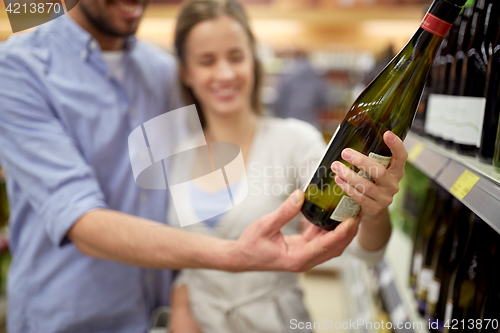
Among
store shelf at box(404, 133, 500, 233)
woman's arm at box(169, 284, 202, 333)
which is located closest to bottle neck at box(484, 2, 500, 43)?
store shelf at box(404, 133, 500, 233)

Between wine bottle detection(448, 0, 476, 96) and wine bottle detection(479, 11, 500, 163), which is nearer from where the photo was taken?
wine bottle detection(479, 11, 500, 163)

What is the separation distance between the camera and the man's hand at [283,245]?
0.55 metres

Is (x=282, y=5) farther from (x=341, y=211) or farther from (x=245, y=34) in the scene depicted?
(x=341, y=211)

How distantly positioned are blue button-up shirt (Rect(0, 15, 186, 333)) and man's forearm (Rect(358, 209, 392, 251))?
0.42 meters

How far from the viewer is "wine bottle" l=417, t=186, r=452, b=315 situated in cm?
92

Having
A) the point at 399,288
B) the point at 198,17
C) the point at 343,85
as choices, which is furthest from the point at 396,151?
the point at 343,85

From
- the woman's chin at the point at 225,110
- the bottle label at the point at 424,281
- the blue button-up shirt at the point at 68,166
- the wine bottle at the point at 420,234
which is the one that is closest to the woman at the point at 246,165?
the woman's chin at the point at 225,110

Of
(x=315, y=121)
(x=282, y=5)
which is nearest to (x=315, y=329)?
(x=315, y=121)

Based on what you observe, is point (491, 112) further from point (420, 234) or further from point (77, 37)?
point (77, 37)

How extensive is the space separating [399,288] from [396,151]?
770 millimetres

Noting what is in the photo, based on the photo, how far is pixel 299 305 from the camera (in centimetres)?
81

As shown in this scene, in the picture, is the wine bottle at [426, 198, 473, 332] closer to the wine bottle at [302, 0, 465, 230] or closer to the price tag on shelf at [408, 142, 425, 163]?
the price tag on shelf at [408, 142, 425, 163]

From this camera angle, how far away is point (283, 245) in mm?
587

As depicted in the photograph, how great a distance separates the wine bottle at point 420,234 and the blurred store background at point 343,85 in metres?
0.03
